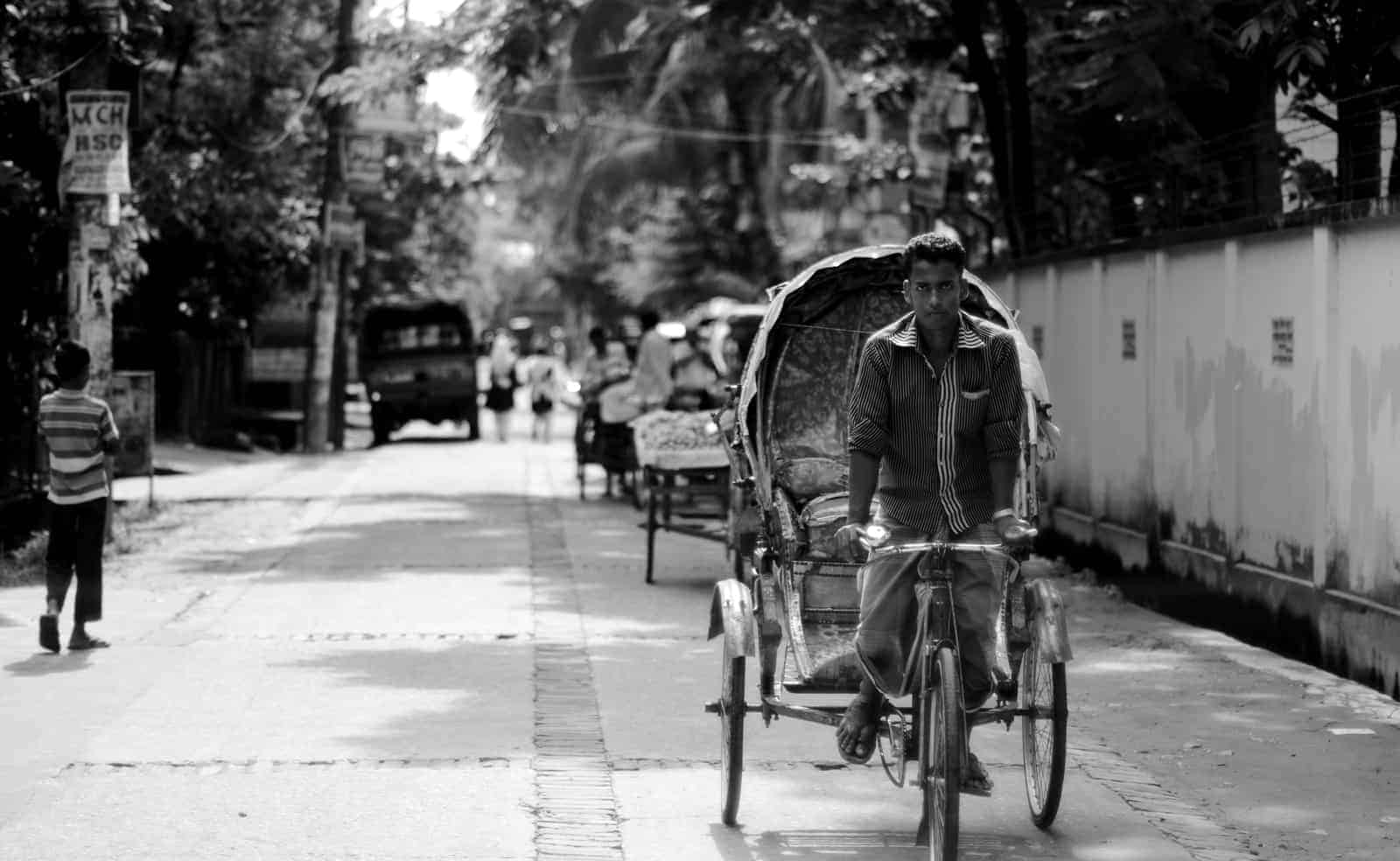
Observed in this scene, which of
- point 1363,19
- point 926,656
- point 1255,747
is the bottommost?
point 1255,747

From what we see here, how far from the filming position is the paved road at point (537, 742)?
6977mm

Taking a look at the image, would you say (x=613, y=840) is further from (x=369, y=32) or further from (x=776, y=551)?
(x=369, y=32)

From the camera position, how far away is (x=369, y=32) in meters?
27.5

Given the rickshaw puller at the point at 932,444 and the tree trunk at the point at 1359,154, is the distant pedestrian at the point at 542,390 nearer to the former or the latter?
the tree trunk at the point at 1359,154

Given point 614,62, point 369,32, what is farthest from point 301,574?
point 614,62

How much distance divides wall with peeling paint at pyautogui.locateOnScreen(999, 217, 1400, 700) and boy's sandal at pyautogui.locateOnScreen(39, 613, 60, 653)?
22.0ft

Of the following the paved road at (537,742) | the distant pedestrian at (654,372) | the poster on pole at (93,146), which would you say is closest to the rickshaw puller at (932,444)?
the paved road at (537,742)

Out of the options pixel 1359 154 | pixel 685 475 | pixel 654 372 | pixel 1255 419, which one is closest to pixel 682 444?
pixel 685 475

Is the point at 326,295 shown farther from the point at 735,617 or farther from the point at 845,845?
the point at 845,845

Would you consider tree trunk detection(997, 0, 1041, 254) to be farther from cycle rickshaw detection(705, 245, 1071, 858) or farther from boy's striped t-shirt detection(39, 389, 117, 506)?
boy's striped t-shirt detection(39, 389, 117, 506)

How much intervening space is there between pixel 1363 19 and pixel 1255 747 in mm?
6506

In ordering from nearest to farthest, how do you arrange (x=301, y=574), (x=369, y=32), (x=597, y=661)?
Answer: (x=597, y=661) → (x=301, y=574) → (x=369, y=32)

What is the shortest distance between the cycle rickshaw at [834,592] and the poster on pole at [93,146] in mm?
7192

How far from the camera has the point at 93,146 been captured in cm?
1541
